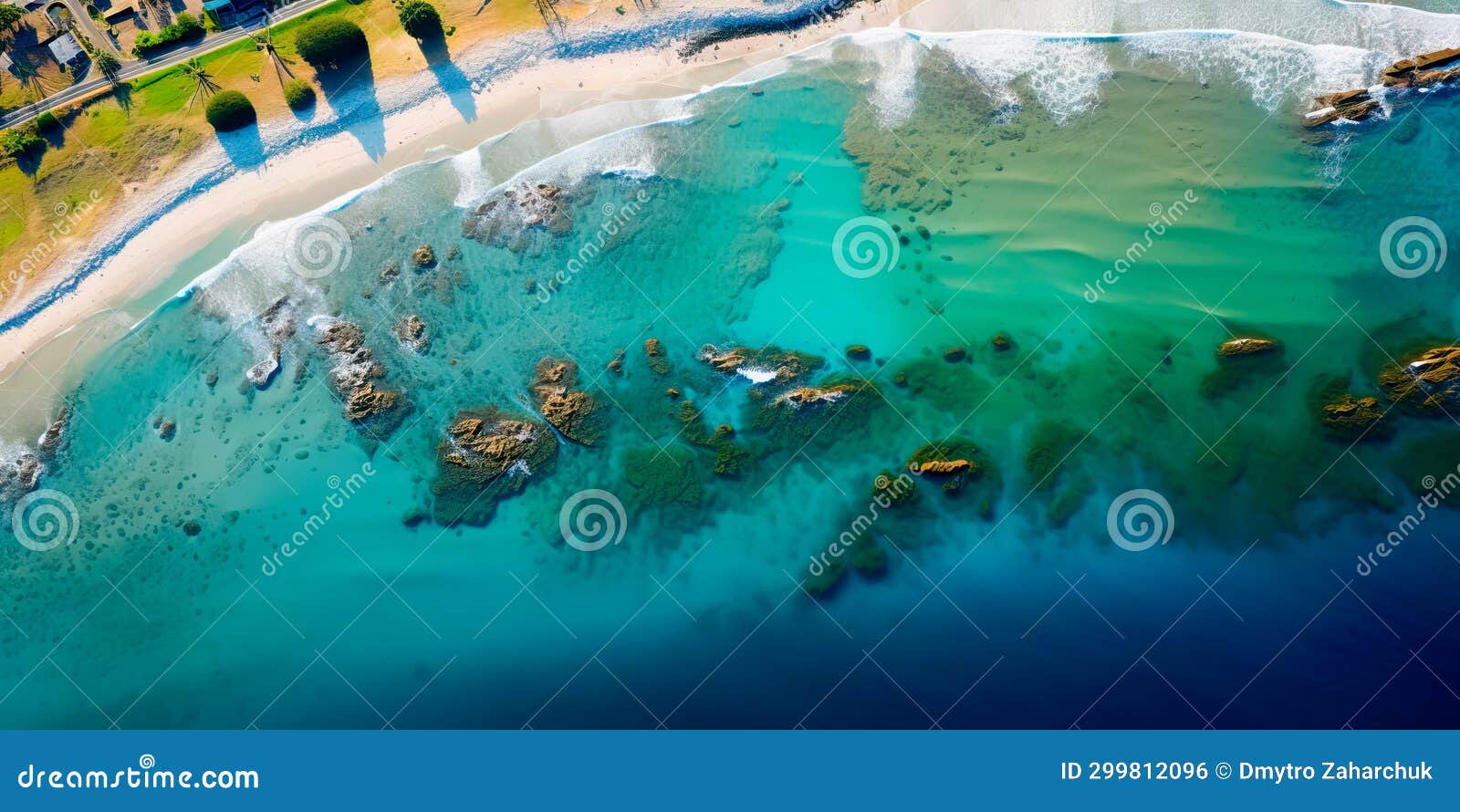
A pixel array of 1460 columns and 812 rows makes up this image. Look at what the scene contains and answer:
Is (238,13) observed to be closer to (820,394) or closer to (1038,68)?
(820,394)

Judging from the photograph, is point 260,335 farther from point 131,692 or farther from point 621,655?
point 621,655

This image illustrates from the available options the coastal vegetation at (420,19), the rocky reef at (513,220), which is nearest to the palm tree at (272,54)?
the coastal vegetation at (420,19)

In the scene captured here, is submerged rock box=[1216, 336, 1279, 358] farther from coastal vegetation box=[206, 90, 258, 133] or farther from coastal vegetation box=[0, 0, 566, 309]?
coastal vegetation box=[206, 90, 258, 133]

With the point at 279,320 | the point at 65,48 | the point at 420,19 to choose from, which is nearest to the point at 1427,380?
the point at 420,19

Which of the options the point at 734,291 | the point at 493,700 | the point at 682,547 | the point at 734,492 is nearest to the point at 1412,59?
the point at 734,291

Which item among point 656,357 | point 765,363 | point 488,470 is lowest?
point 488,470
